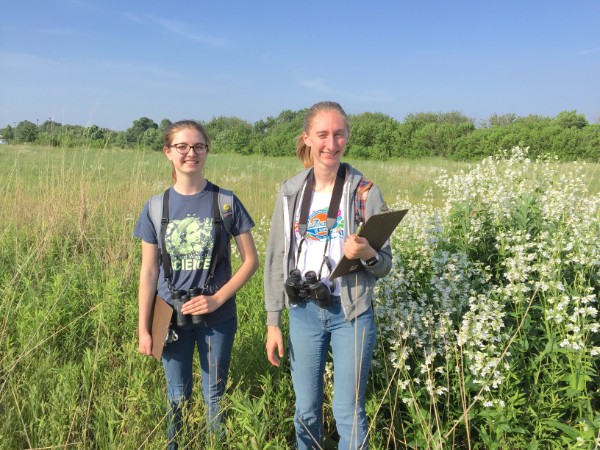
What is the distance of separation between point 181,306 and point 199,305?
123 millimetres

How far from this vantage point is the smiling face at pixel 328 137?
2369 millimetres

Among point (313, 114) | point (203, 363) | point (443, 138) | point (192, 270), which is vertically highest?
point (443, 138)

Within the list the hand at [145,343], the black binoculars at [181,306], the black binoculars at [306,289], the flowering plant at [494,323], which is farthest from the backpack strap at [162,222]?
the flowering plant at [494,323]

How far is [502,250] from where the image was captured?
3.48 meters

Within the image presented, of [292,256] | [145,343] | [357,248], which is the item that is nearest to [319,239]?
[292,256]

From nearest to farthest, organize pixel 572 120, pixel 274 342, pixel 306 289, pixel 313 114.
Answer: pixel 306 289, pixel 313 114, pixel 274 342, pixel 572 120

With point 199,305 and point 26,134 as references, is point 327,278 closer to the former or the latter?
point 199,305

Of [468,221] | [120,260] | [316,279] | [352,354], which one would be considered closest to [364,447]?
[352,354]

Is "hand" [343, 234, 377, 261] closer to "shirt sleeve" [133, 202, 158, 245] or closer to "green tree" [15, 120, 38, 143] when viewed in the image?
"shirt sleeve" [133, 202, 158, 245]

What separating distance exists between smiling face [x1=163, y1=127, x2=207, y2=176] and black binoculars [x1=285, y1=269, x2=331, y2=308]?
0.88 meters

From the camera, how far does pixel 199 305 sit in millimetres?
2480

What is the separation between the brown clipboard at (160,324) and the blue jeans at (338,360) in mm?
707

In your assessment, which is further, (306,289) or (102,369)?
(102,369)

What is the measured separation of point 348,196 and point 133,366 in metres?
2.15
